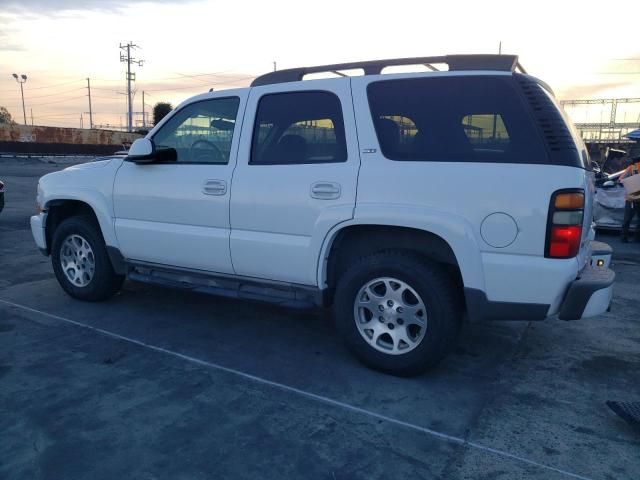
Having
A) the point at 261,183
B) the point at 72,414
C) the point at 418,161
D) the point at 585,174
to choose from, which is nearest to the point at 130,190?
the point at 261,183

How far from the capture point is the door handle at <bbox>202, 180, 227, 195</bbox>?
413 centimetres

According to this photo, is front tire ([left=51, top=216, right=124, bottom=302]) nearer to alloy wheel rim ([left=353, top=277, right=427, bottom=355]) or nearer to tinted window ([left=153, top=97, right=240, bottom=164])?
tinted window ([left=153, top=97, right=240, bottom=164])

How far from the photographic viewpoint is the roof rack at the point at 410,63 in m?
3.41

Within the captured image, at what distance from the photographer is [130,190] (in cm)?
468

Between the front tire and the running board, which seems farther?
the front tire

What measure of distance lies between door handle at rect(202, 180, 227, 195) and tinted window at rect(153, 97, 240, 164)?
188mm

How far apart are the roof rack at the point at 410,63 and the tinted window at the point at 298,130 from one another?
176 millimetres

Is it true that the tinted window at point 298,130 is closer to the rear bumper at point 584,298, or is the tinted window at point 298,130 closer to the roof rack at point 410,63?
the roof rack at point 410,63

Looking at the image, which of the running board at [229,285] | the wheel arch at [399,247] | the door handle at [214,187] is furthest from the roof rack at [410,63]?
the running board at [229,285]

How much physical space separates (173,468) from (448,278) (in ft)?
6.48

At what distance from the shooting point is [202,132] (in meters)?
4.52

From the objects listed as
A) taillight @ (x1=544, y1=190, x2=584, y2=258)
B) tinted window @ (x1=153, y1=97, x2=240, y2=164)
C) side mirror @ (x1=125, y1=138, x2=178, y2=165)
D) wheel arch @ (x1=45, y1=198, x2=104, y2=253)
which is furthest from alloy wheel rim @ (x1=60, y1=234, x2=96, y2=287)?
taillight @ (x1=544, y1=190, x2=584, y2=258)

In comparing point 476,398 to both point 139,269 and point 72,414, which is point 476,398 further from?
point 139,269

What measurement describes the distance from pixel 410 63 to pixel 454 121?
53 centimetres
